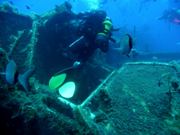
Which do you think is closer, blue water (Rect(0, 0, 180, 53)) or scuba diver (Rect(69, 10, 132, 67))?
scuba diver (Rect(69, 10, 132, 67))

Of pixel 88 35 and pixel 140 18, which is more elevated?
pixel 140 18

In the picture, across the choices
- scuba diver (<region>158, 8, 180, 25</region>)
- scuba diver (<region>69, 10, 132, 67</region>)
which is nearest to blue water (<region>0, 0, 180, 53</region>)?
scuba diver (<region>69, 10, 132, 67</region>)

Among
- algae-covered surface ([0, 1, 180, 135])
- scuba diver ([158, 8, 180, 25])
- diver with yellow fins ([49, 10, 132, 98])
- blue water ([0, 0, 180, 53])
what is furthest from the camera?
blue water ([0, 0, 180, 53])

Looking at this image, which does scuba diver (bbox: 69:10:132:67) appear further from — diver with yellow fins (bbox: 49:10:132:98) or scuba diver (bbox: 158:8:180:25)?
scuba diver (bbox: 158:8:180:25)

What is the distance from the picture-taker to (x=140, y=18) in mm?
88125

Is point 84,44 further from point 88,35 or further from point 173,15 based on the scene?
point 173,15

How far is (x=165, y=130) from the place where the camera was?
11.8 feet

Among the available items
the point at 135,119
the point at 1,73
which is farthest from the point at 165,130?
the point at 1,73

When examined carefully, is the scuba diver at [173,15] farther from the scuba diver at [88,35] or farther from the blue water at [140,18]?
the scuba diver at [88,35]

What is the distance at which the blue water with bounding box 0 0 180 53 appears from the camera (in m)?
22.9

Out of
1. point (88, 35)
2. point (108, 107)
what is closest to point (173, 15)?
point (88, 35)

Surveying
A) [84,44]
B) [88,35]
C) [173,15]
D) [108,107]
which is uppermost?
[173,15]

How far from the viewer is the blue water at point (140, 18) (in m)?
22.9

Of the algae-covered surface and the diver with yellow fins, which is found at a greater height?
the diver with yellow fins
